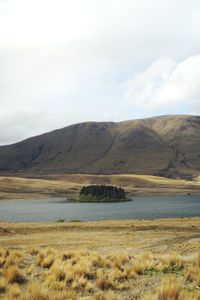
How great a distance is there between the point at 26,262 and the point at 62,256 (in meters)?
1.99

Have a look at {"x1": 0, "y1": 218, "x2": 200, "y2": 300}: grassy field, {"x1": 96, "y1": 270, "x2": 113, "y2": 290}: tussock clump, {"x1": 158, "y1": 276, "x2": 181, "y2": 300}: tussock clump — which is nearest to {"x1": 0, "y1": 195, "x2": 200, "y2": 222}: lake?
{"x1": 0, "y1": 218, "x2": 200, "y2": 300}: grassy field

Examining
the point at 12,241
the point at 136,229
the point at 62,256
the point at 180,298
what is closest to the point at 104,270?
the point at 62,256

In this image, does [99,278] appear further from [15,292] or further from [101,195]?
[101,195]

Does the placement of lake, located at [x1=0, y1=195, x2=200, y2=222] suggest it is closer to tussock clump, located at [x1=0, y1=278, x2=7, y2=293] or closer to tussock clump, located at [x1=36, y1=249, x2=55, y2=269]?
tussock clump, located at [x1=36, y1=249, x2=55, y2=269]

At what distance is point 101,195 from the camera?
191750mm

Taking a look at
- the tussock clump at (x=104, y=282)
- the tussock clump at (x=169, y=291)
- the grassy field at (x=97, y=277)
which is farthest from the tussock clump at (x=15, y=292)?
the tussock clump at (x=169, y=291)

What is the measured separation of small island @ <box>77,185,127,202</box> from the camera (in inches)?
7415

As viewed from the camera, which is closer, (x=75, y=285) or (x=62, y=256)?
(x=75, y=285)

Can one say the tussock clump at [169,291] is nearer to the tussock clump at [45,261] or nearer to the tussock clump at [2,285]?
the tussock clump at [2,285]

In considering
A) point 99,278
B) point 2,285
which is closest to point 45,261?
point 99,278

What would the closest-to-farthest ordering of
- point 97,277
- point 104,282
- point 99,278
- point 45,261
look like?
point 104,282
point 99,278
point 97,277
point 45,261

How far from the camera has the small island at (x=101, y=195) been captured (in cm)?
18834

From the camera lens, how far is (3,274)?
1447 cm

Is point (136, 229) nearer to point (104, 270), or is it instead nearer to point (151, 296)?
point (104, 270)
